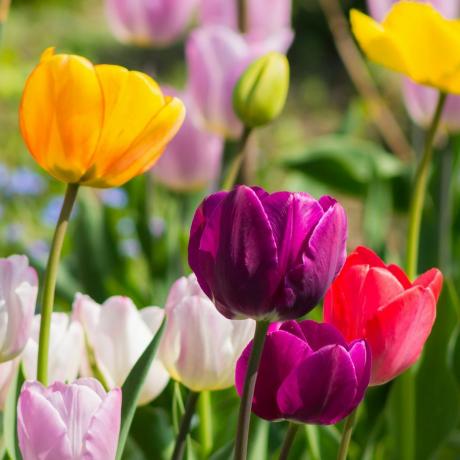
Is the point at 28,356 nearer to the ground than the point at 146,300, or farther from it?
farther from it

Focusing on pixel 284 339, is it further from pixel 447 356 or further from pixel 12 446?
pixel 447 356

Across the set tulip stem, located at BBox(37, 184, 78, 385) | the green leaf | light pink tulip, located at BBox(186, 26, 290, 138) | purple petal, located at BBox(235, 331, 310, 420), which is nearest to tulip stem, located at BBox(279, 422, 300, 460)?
purple petal, located at BBox(235, 331, 310, 420)

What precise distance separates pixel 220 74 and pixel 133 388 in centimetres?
64

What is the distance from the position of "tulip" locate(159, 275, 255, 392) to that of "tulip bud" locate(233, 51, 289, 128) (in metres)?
0.17

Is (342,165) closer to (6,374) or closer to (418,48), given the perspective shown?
(418,48)

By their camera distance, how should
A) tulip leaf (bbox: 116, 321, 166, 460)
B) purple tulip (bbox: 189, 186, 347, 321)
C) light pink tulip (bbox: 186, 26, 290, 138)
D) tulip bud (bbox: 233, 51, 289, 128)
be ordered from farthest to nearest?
light pink tulip (bbox: 186, 26, 290, 138) < tulip bud (bbox: 233, 51, 289, 128) < tulip leaf (bbox: 116, 321, 166, 460) < purple tulip (bbox: 189, 186, 347, 321)

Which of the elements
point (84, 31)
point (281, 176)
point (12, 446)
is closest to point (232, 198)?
point (12, 446)

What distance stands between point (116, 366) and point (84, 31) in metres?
5.47

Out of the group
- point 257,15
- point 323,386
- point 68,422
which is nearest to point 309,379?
point 323,386

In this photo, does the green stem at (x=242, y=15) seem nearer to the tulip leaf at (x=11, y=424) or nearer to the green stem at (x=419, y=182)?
the green stem at (x=419, y=182)

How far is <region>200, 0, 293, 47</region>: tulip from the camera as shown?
1.40 m

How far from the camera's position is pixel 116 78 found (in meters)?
0.63

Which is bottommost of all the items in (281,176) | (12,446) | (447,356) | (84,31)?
(84,31)

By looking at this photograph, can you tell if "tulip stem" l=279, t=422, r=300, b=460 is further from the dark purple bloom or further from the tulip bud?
the tulip bud
